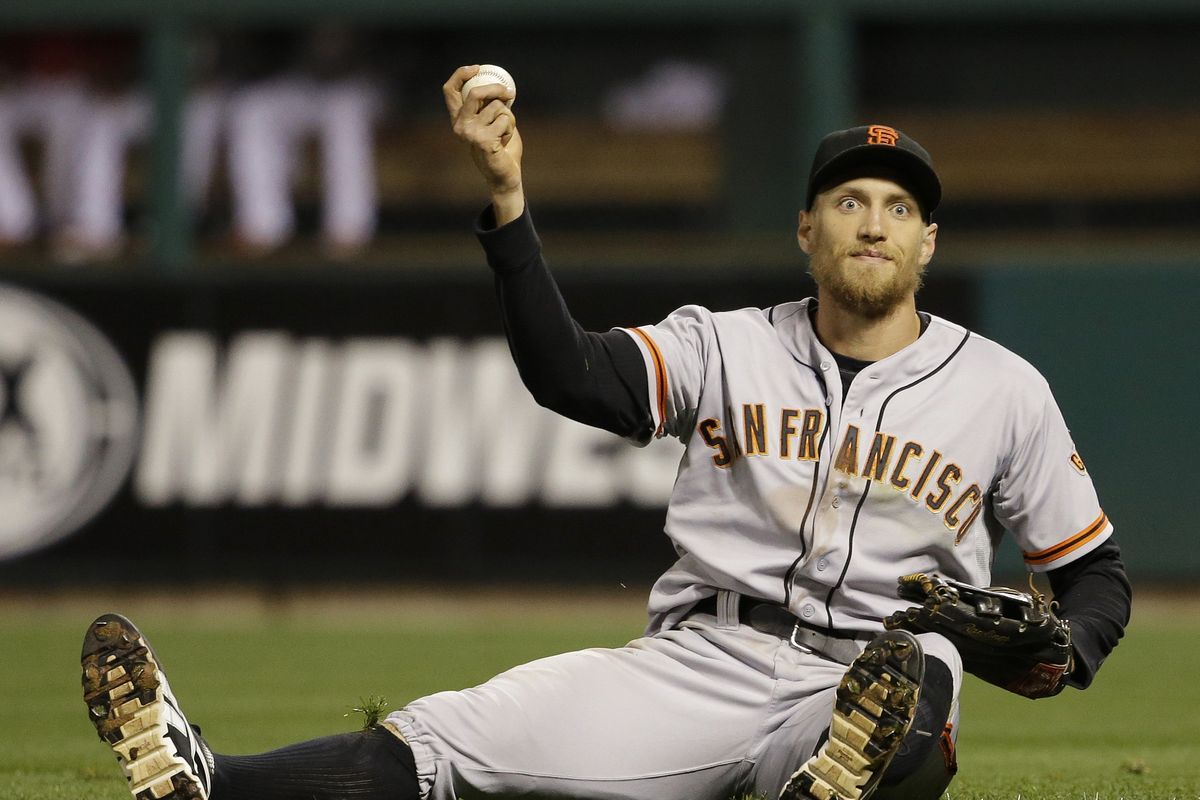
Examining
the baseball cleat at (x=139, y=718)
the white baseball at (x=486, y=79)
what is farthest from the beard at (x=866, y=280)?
the baseball cleat at (x=139, y=718)

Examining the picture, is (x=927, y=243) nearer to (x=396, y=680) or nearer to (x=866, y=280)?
(x=866, y=280)

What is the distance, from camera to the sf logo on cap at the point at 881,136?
354cm

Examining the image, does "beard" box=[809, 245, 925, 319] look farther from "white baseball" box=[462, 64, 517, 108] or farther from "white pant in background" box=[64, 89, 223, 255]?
"white pant in background" box=[64, 89, 223, 255]

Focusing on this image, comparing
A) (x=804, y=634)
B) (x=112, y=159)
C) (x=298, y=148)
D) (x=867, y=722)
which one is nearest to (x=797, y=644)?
(x=804, y=634)

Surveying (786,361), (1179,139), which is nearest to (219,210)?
(1179,139)

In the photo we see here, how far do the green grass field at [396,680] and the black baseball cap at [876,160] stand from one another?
1.29 m

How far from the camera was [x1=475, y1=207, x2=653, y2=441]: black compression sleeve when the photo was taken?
3.23 m

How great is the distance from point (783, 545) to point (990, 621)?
0.43m

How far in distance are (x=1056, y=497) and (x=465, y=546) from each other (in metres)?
5.56

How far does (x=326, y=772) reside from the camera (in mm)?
3158

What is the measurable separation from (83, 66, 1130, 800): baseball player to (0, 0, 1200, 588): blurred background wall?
203 inches

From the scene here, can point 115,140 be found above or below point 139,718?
above

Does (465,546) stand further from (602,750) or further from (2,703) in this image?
(602,750)

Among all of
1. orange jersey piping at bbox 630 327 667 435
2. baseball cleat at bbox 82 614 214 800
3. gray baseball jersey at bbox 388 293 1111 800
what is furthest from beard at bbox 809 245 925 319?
baseball cleat at bbox 82 614 214 800
